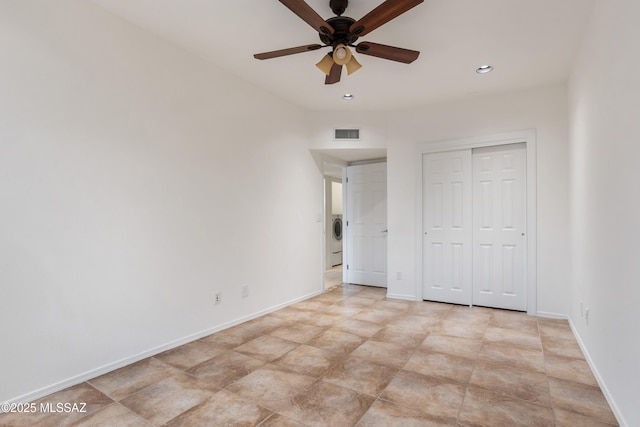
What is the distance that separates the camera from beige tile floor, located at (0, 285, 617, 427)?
190 centimetres

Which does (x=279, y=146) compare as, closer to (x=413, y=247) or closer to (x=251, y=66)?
(x=251, y=66)

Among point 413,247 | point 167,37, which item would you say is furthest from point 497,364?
point 167,37

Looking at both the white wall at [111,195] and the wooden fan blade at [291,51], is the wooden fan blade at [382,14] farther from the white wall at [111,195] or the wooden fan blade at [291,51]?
the white wall at [111,195]

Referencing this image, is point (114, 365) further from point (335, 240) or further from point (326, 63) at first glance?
point (335, 240)

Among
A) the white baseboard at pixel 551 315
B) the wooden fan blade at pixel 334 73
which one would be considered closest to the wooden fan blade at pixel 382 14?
the wooden fan blade at pixel 334 73

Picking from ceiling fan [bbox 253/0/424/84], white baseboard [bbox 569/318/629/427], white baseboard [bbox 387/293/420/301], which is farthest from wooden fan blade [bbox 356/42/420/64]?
white baseboard [bbox 387/293/420/301]

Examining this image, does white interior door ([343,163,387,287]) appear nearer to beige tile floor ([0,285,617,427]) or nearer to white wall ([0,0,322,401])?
beige tile floor ([0,285,617,427])

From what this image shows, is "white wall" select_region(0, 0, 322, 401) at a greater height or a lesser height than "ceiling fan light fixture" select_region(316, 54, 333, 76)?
lesser

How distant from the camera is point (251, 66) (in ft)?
10.8

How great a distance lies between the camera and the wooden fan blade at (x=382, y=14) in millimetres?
1881

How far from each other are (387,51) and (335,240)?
5431 millimetres

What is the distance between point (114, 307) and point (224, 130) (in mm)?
1885

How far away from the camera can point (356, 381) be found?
231cm

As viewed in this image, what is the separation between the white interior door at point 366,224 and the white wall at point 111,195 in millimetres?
2159
